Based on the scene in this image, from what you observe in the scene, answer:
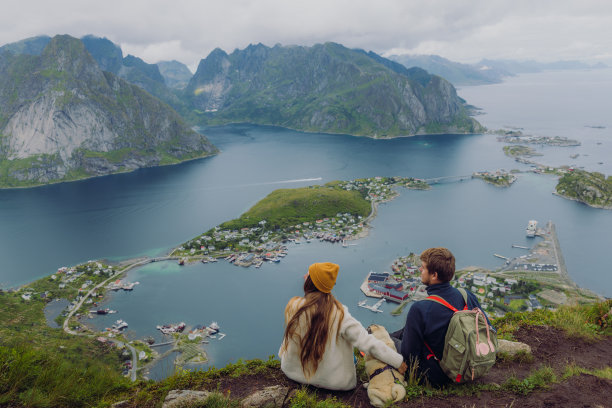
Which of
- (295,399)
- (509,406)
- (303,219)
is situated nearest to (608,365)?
(509,406)

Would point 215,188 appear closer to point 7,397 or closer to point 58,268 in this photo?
point 58,268

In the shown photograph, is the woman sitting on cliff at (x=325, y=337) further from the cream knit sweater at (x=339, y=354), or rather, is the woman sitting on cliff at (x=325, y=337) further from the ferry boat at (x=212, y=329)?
the ferry boat at (x=212, y=329)

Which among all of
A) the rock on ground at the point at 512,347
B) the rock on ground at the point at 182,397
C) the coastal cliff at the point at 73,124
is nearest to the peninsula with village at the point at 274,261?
the rock on ground at the point at 512,347

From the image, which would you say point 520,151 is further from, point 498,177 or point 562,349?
point 562,349

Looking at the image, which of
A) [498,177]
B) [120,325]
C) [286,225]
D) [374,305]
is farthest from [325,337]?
[498,177]

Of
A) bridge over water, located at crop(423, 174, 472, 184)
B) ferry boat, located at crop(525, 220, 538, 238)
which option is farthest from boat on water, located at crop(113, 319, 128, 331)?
bridge over water, located at crop(423, 174, 472, 184)

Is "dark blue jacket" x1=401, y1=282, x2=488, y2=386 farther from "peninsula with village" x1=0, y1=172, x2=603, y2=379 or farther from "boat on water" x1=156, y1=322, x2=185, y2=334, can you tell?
"boat on water" x1=156, y1=322, x2=185, y2=334
